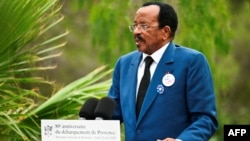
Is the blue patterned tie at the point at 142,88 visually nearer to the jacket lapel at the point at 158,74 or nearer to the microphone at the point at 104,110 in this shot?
the jacket lapel at the point at 158,74

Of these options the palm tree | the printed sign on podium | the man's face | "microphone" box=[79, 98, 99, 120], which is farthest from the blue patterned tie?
the palm tree

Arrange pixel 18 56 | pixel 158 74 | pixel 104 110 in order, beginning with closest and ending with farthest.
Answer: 1. pixel 104 110
2. pixel 158 74
3. pixel 18 56

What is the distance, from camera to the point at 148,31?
21.1ft

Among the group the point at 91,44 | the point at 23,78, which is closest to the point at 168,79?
the point at 23,78

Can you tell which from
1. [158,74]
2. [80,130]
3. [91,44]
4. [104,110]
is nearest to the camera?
[80,130]

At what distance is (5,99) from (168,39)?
1.87 metres

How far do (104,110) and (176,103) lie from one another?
0.42 m

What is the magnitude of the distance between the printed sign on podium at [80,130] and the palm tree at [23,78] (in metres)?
1.61

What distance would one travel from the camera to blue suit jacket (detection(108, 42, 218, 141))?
6.27 meters

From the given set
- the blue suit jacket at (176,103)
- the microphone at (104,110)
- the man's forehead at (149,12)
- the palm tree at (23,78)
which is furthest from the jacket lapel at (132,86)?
the palm tree at (23,78)

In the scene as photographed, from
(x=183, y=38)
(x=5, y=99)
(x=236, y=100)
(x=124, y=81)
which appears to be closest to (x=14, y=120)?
(x=5, y=99)

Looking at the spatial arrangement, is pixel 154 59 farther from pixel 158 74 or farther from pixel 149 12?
pixel 149 12

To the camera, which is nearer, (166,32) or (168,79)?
(168,79)

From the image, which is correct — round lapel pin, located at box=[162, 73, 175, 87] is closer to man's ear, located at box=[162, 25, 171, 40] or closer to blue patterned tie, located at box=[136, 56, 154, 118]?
blue patterned tie, located at box=[136, 56, 154, 118]
